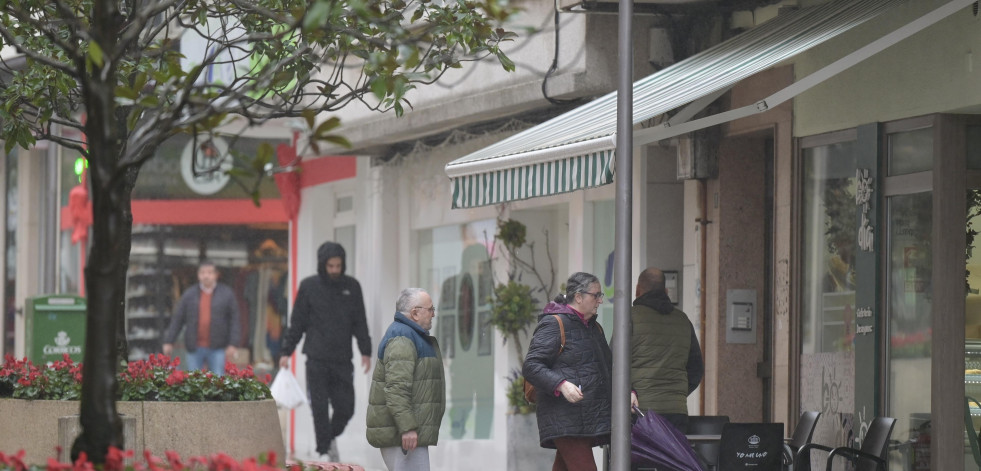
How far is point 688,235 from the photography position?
13.5 m

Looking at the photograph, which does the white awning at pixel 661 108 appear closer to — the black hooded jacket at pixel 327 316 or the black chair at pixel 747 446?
the black chair at pixel 747 446

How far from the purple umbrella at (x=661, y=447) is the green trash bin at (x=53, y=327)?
913cm

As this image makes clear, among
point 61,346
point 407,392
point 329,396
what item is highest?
point 407,392

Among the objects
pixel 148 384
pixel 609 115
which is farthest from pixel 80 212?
pixel 148 384

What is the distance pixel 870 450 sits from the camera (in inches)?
400

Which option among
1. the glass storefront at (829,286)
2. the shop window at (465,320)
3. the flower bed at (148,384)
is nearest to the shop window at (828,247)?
the glass storefront at (829,286)

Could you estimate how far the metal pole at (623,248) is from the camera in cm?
824

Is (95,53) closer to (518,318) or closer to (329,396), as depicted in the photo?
(518,318)

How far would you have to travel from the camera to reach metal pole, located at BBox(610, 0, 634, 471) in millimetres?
8242

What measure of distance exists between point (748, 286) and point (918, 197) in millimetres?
2668

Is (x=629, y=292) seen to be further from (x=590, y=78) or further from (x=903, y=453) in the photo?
(x=590, y=78)

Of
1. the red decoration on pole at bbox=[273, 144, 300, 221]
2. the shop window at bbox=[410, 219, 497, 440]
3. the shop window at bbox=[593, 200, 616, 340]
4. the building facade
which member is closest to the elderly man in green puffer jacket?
the building facade

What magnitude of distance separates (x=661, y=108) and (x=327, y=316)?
7881mm

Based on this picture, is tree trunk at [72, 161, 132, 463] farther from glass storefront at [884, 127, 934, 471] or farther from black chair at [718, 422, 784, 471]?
glass storefront at [884, 127, 934, 471]
